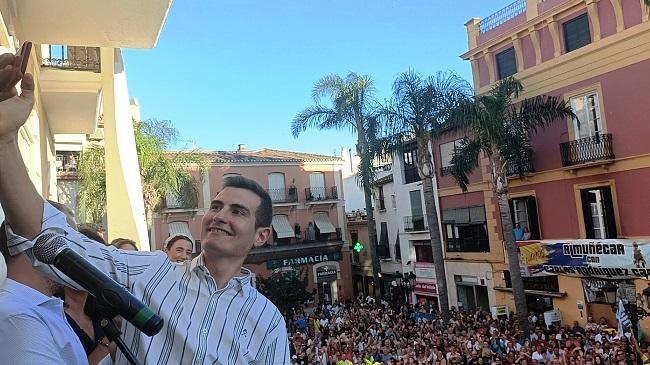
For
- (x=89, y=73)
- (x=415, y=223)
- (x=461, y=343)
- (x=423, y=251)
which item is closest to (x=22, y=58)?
(x=89, y=73)

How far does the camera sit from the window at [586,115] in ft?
56.8

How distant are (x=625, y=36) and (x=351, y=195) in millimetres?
29799

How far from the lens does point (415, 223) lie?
91.7ft

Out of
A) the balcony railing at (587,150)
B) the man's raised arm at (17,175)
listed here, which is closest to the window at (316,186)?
the balcony railing at (587,150)

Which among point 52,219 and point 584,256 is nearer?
point 52,219

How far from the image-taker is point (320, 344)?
15828 mm

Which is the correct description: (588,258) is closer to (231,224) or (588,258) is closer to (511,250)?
(511,250)

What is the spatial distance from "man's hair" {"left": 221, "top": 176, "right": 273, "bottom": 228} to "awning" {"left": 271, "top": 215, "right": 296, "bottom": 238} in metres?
30.0

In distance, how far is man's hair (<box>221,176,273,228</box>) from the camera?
7.41ft

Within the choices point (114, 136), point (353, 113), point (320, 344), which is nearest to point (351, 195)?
point (353, 113)

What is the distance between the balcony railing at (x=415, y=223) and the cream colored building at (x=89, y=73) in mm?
19108

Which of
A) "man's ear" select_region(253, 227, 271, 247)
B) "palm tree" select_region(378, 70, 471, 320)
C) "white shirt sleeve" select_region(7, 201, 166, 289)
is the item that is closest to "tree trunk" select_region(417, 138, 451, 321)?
"palm tree" select_region(378, 70, 471, 320)

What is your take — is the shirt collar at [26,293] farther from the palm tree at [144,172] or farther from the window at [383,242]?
the window at [383,242]

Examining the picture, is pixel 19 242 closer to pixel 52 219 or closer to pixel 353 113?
pixel 52 219
